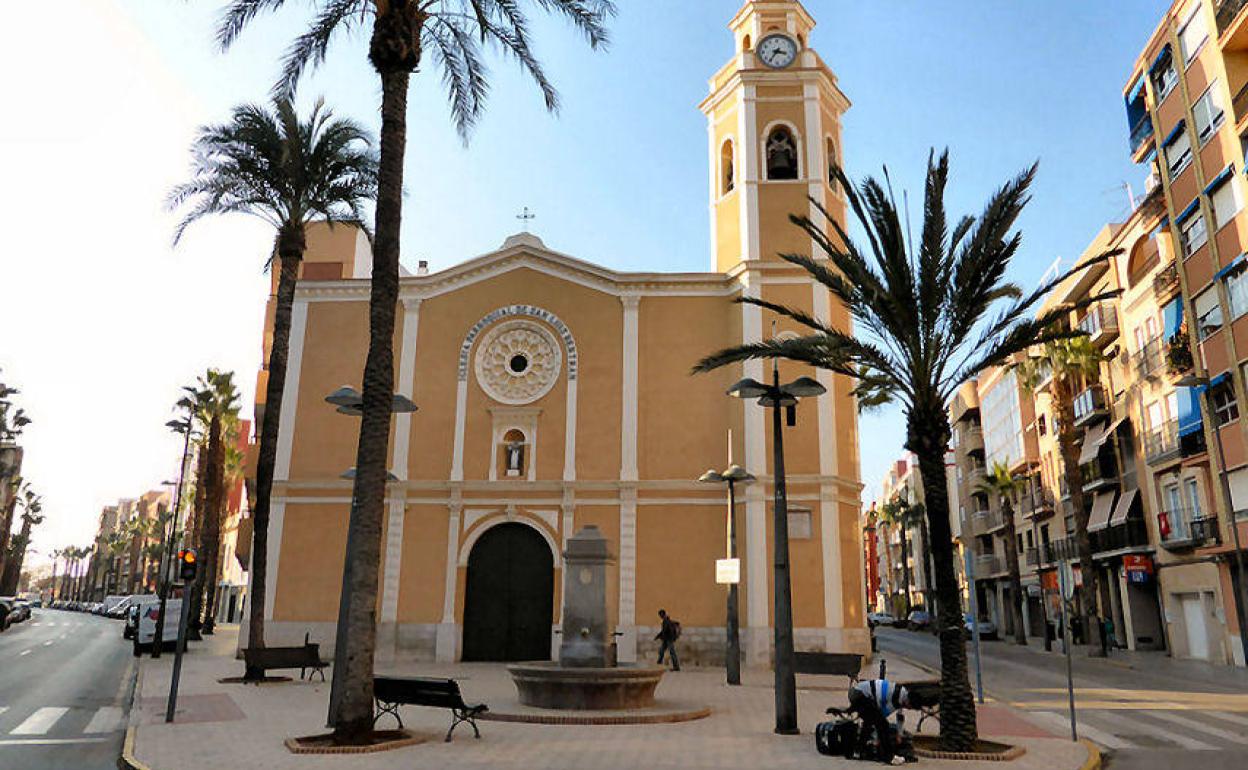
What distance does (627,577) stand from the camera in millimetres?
25094

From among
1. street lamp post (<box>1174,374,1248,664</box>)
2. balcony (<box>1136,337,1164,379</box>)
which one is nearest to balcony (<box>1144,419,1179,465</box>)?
balcony (<box>1136,337,1164,379</box>)

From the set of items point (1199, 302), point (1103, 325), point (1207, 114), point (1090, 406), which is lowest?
point (1090, 406)

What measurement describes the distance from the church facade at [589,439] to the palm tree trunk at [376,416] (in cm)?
1250

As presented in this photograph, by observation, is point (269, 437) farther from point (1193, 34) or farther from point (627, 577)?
point (1193, 34)

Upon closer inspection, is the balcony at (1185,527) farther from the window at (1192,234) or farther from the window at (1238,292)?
the window at (1192,234)

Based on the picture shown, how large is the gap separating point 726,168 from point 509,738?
21.5 meters

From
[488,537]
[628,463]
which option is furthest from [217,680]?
[628,463]

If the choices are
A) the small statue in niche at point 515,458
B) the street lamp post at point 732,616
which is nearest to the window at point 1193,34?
the street lamp post at point 732,616

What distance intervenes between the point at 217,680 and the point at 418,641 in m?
6.70

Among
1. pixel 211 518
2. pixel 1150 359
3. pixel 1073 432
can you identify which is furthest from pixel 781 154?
pixel 211 518

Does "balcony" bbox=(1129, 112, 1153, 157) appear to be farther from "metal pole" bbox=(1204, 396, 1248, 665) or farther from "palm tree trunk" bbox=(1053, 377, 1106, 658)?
"metal pole" bbox=(1204, 396, 1248, 665)

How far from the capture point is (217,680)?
63.2 feet

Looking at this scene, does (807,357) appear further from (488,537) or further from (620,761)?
(488,537)

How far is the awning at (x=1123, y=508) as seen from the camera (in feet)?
113
